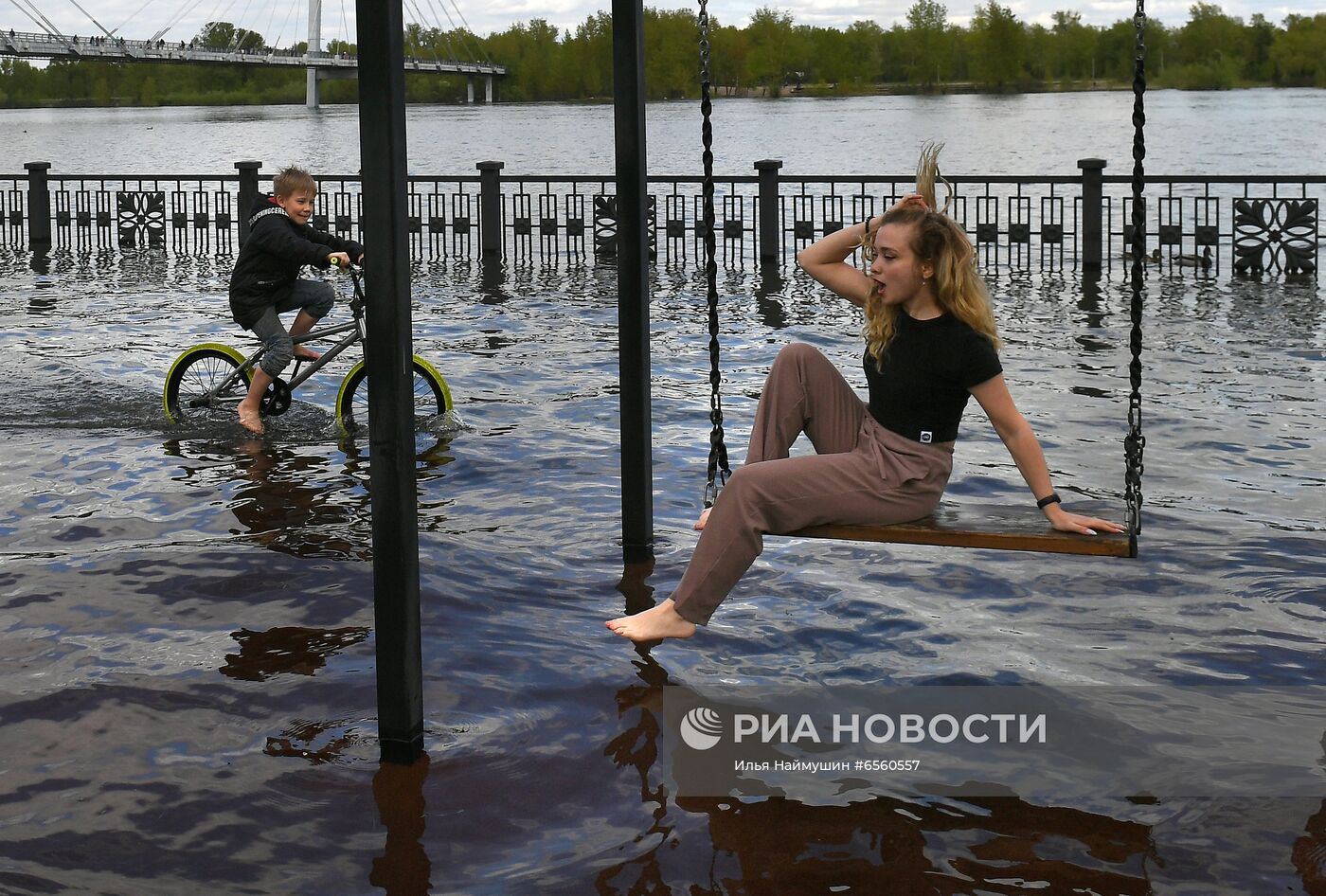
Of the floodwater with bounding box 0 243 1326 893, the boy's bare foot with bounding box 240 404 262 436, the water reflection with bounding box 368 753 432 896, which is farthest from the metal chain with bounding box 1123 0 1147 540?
the boy's bare foot with bounding box 240 404 262 436

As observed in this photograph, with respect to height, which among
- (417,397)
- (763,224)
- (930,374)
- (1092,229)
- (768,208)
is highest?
(768,208)

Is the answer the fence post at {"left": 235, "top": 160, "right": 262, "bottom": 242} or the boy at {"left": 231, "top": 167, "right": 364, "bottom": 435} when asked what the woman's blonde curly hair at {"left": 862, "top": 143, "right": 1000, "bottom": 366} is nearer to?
the boy at {"left": 231, "top": 167, "right": 364, "bottom": 435}

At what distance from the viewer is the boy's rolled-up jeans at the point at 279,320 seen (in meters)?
10.2

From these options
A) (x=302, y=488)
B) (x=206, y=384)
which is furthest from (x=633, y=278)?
(x=206, y=384)

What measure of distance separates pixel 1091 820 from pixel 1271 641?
6.41 ft

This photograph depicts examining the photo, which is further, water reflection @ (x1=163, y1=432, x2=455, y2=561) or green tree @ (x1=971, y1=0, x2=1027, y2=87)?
green tree @ (x1=971, y1=0, x2=1027, y2=87)

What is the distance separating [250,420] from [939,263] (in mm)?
6293

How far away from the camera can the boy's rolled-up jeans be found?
10188 mm

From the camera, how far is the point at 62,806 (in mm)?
4656

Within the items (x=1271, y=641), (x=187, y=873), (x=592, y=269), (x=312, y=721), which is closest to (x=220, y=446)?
(x=312, y=721)

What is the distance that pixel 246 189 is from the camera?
1025 inches

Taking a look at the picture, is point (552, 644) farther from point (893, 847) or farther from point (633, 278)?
point (893, 847)

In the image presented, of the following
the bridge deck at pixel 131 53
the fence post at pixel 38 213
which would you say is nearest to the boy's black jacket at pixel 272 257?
the fence post at pixel 38 213

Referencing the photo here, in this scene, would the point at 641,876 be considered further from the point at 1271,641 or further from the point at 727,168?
the point at 727,168
